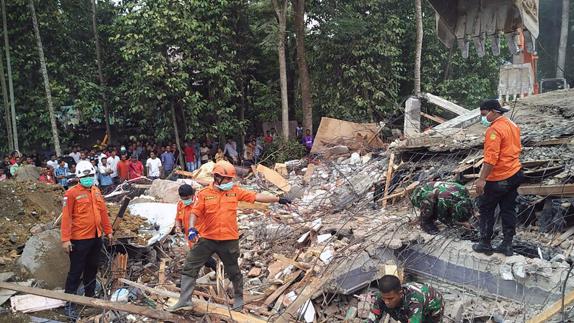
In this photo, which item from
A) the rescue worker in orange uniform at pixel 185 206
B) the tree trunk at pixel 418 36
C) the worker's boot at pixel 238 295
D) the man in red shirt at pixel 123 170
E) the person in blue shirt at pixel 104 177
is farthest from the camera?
the tree trunk at pixel 418 36

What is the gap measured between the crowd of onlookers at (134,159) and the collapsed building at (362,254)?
3817 millimetres

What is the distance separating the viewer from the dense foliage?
48.1ft

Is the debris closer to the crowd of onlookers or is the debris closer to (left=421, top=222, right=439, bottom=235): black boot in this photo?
(left=421, top=222, right=439, bottom=235): black boot

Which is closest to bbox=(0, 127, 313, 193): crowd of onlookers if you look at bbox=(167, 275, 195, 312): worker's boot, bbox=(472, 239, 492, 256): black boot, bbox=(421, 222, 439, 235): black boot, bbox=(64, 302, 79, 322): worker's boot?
bbox=(64, 302, 79, 322): worker's boot

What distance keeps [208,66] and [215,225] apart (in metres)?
11.2

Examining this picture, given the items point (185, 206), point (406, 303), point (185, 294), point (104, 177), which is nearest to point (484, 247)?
point (406, 303)

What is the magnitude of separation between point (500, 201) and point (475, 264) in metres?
0.70

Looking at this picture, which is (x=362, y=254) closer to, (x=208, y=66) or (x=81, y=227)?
(x=81, y=227)

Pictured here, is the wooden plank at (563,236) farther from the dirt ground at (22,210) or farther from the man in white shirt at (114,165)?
the man in white shirt at (114,165)

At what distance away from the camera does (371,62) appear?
16141 millimetres

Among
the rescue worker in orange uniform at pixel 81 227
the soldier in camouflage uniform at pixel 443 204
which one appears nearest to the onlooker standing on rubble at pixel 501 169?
the soldier in camouflage uniform at pixel 443 204

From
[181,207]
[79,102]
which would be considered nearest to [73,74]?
[79,102]

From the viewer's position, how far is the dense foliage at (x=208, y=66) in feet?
48.1

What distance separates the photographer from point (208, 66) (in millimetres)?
15281
